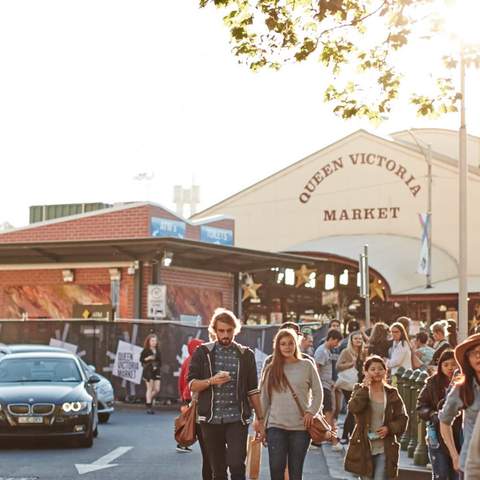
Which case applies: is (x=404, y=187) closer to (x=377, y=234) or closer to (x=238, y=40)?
(x=377, y=234)

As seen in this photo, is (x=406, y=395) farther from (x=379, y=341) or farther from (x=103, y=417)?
(x=103, y=417)

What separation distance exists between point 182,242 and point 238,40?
18007 mm

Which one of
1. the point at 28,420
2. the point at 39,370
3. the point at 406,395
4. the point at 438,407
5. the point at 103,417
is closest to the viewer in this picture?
the point at 438,407

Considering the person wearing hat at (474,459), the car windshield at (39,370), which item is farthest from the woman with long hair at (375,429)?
the car windshield at (39,370)

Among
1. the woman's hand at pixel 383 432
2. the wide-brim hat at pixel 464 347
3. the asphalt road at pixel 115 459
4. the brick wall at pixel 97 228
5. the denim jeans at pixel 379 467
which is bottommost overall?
the asphalt road at pixel 115 459

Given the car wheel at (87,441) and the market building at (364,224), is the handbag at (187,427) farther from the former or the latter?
the market building at (364,224)

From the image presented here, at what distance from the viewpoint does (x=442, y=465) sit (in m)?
10.8

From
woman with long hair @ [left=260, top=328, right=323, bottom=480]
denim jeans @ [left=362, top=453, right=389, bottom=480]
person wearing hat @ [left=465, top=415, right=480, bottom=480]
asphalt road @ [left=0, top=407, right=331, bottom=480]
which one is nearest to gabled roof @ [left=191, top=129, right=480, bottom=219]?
asphalt road @ [left=0, top=407, right=331, bottom=480]

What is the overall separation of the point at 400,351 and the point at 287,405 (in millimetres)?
7980

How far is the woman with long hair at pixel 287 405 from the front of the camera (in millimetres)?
11133

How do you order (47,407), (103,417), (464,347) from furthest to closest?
(103,417)
(47,407)
(464,347)

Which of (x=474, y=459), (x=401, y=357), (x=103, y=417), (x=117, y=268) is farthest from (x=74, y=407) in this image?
(x=117, y=268)

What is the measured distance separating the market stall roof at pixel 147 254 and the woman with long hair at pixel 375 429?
1964cm

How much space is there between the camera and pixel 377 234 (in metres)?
53.8
